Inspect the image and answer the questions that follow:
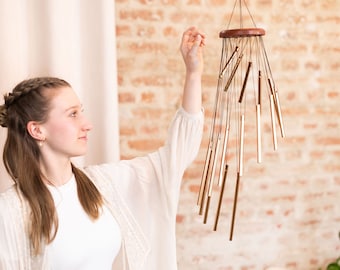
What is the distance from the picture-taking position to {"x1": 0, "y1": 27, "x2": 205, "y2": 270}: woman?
1907mm

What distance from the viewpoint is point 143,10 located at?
268cm

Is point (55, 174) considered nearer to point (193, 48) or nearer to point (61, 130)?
point (61, 130)

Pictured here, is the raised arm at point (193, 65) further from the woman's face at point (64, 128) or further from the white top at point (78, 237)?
the white top at point (78, 237)

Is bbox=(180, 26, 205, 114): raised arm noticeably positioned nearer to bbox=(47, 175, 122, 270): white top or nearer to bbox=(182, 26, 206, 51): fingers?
bbox=(182, 26, 206, 51): fingers

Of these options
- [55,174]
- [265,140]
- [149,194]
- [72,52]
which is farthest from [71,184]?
[265,140]

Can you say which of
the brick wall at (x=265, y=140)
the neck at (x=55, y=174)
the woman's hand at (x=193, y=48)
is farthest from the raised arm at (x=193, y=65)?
the brick wall at (x=265, y=140)

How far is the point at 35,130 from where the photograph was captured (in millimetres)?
1976

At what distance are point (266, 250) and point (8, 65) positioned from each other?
5.12 feet

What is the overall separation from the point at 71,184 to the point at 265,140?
1.21m

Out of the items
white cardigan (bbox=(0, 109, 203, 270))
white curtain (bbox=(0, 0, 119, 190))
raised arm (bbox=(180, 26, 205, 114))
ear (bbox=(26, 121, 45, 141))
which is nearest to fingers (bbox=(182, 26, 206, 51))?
raised arm (bbox=(180, 26, 205, 114))

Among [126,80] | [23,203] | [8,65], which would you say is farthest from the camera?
[126,80]

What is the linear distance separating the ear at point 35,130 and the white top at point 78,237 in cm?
18

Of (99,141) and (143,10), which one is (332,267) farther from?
(143,10)

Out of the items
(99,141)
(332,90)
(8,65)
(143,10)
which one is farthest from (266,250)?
(8,65)
